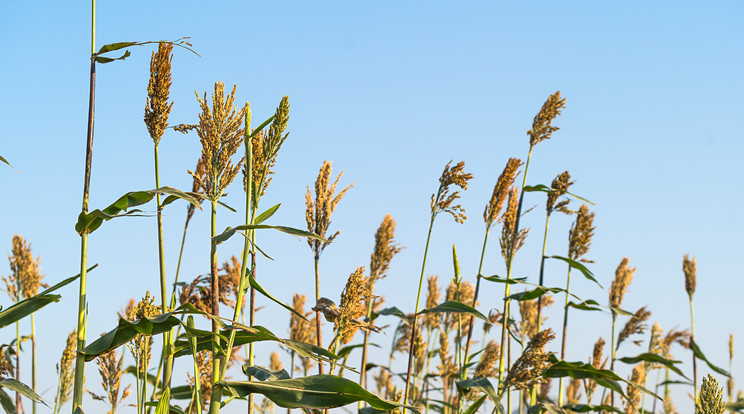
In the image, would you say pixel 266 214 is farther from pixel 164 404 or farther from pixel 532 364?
pixel 532 364

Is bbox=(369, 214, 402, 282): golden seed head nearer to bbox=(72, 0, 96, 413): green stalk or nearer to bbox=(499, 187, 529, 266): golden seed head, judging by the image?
bbox=(499, 187, 529, 266): golden seed head

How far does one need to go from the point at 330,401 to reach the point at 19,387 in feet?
3.57

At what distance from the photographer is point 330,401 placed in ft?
6.59

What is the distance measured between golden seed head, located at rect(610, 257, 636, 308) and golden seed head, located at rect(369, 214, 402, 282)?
106 inches

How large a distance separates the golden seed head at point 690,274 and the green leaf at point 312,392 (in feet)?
17.5

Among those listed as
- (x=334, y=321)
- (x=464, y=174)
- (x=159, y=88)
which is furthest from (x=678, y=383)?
(x=159, y=88)

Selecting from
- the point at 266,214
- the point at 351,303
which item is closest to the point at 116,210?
the point at 266,214

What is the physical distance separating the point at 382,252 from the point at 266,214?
6.56ft

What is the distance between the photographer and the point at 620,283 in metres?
5.82

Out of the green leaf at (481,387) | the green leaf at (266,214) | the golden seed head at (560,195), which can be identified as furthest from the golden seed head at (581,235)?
the green leaf at (266,214)

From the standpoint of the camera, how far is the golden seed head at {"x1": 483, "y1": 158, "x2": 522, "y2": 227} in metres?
3.96

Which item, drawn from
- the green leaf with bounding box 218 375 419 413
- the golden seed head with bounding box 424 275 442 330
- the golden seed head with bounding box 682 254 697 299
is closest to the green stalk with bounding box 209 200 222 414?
the green leaf with bounding box 218 375 419 413

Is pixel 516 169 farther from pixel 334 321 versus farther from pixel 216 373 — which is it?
pixel 216 373

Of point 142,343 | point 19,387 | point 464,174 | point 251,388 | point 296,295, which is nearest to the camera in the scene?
point 251,388
